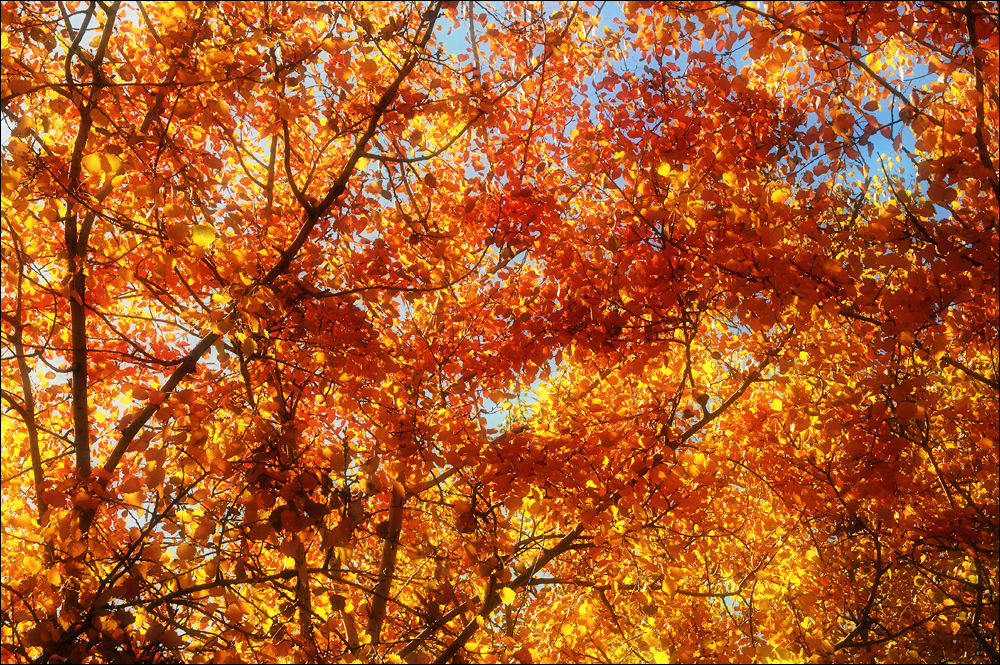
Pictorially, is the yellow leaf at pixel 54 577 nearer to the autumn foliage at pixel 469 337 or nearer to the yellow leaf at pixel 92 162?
the autumn foliage at pixel 469 337

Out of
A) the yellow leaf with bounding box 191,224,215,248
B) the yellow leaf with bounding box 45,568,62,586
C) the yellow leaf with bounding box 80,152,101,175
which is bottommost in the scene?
the yellow leaf with bounding box 45,568,62,586

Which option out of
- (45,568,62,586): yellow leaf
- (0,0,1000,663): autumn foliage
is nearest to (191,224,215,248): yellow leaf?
(0,0,1000,663): autumn foliage

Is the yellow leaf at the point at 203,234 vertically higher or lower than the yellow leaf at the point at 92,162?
lower

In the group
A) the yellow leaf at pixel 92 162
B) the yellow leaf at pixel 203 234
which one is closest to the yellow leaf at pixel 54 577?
the yellow leaf at pixel 203 234

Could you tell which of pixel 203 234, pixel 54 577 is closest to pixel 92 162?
pixel 203 234

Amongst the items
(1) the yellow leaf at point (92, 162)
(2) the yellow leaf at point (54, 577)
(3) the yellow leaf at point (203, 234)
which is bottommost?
(2) the yellow leaf at point (54, 577)

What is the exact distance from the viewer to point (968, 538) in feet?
17.2

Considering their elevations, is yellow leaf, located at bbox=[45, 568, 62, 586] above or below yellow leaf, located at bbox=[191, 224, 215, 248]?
below

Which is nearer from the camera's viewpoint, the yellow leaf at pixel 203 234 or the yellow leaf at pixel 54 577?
the yellow leaf at pixel 203 234

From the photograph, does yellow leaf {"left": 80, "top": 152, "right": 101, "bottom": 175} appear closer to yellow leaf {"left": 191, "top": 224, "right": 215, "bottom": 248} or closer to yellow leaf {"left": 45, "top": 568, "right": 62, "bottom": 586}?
yellow leaf {"left": 191, "top": 224, "right": 215, "bottom": 248}

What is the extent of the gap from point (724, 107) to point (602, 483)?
11.8 feet

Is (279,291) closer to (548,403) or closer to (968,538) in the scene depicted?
(548,403)

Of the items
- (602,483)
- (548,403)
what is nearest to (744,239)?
(602,483)

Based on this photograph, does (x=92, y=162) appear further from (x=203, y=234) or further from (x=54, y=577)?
(x=54, y=577)
